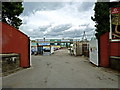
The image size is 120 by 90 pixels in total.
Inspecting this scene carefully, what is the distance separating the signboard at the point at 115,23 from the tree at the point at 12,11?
9853 millimetres

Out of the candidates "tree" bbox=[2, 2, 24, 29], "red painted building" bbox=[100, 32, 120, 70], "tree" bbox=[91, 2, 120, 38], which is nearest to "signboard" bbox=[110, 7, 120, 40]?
"red painted building" bbox=[100, 32, 120, 70]

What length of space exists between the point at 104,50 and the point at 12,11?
10474 millimetres

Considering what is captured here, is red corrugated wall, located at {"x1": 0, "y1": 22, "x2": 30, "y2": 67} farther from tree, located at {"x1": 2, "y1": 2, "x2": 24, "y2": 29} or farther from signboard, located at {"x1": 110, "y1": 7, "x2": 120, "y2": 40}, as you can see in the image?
signboard, located at {"x1": 110, "y1": 7, "x2": 120, "y2": 40}

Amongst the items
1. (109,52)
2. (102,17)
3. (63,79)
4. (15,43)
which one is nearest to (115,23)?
(109,52)

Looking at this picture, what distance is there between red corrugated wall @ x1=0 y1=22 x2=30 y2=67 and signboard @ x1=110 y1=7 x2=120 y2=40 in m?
8.18

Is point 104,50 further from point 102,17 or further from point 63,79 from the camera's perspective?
point 102,17

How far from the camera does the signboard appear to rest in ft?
35.1

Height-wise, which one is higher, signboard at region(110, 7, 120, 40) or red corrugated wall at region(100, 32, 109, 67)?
signboard at region(110, 7, 120, 40)

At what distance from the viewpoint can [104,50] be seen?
12938 mm

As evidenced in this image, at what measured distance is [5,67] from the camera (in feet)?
30.2

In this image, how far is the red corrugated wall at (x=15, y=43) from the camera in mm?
9844

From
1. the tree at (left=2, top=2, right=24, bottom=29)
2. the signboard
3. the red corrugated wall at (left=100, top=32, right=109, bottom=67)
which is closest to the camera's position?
the signboard

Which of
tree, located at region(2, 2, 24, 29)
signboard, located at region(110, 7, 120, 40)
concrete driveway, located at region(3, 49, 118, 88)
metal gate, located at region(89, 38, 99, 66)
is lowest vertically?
concrete driveway, located at region(3, 49, 118, 88)

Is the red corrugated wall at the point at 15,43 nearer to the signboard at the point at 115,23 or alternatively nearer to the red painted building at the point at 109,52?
the red painted building at the point at 109,52
